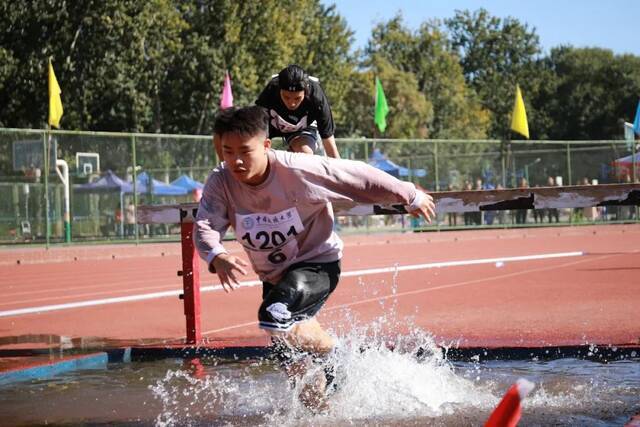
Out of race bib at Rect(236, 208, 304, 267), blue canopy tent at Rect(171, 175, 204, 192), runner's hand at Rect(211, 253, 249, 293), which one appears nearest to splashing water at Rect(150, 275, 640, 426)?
race bib at Rect(236, 208, 304, 267)

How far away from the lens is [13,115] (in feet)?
121

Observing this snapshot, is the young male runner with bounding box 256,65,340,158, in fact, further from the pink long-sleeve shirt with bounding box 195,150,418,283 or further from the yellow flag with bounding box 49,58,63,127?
the yellow flag with bounding box 49,58,63,127

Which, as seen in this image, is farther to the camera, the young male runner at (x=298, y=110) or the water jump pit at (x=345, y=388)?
the young male runner at (x=298, y=110)

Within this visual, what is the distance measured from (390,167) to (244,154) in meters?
24.2

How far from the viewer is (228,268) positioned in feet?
14.7

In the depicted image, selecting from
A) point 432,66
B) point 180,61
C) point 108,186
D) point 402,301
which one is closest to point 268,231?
point 402,301

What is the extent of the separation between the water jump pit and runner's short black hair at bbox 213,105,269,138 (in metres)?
1.38

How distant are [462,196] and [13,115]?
109 feet

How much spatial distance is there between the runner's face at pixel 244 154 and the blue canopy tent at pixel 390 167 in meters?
23.3

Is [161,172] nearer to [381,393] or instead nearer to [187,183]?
[187,183]

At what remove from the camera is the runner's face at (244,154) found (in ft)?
15.2

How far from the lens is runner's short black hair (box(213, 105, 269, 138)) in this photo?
15.1ft

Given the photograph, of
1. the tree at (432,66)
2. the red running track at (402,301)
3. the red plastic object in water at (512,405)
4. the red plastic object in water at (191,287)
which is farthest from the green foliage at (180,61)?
the red plastic object in water at (512,405)

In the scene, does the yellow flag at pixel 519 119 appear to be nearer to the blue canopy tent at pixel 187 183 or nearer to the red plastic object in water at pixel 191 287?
the blue canopy tent at pixel 187 183
